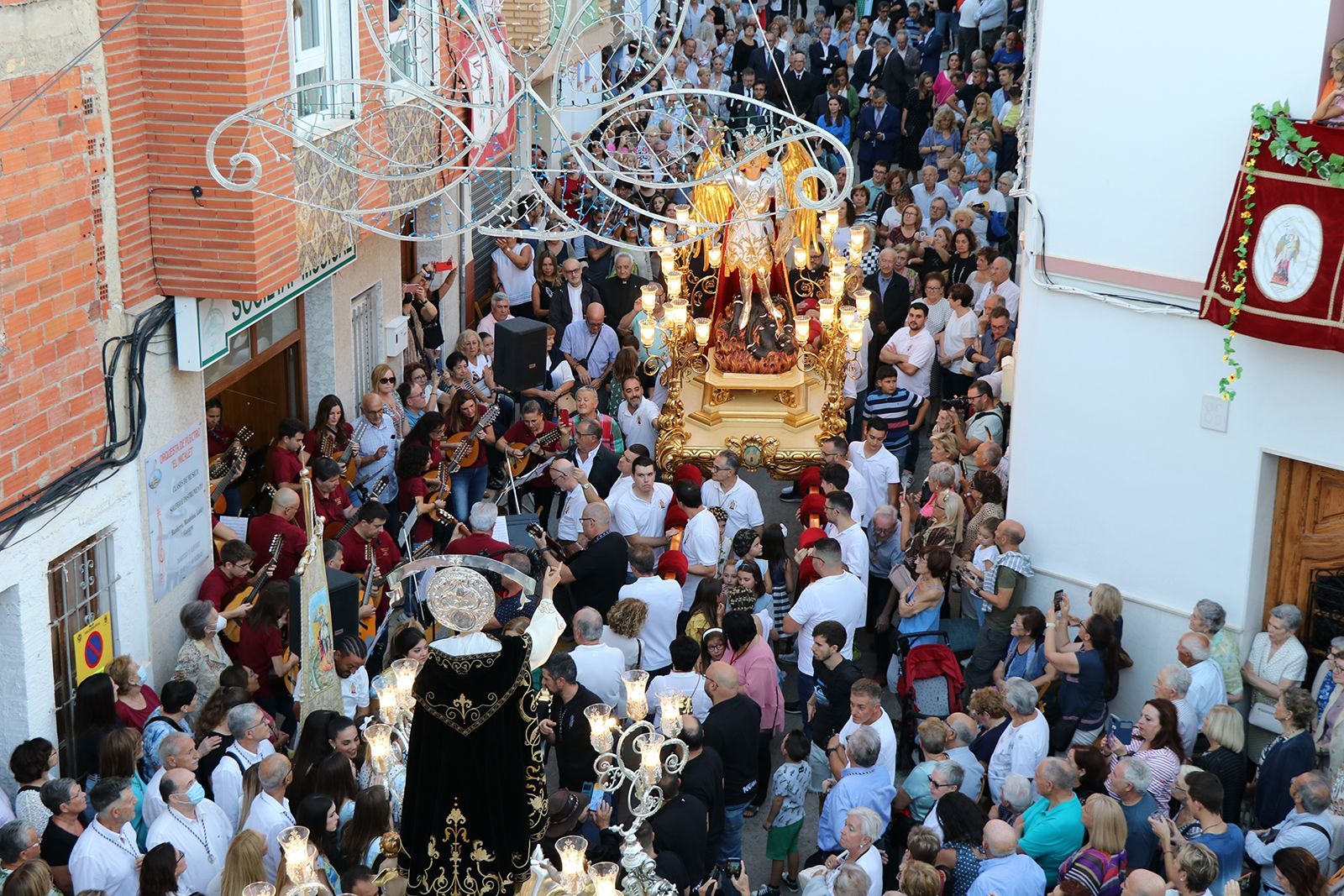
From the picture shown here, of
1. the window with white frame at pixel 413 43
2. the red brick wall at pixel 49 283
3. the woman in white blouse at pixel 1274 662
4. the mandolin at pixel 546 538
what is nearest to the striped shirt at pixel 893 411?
the mandolin at pixel 546 538

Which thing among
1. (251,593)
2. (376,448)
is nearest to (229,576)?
(251,593)

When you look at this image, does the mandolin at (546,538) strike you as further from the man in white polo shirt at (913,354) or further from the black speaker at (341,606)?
the man in white polo shirt at (913,354)

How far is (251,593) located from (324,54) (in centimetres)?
391

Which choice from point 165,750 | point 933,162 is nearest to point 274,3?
point 165,750

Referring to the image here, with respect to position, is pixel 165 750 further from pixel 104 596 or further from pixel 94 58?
pixel 94 58

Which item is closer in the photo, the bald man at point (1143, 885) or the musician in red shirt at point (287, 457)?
the bald man at point (1143, 885)

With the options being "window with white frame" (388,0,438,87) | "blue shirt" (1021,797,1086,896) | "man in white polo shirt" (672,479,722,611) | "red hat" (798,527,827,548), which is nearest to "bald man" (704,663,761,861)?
"blue shirt" (1021,797,1086,896)

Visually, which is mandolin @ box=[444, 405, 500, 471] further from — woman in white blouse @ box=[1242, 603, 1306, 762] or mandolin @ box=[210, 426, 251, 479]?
woman in white blouse @ box=[1242, 603, 1306, 762]

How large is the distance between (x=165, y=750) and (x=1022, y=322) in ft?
19.9

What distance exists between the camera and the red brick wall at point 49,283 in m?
8.53

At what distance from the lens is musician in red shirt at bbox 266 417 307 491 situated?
11.7 metres

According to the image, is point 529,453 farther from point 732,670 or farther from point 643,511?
point 732,670

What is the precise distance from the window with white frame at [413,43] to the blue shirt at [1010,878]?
8094 mm

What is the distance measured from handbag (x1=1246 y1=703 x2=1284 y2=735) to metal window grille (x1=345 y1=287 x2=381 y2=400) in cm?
743
